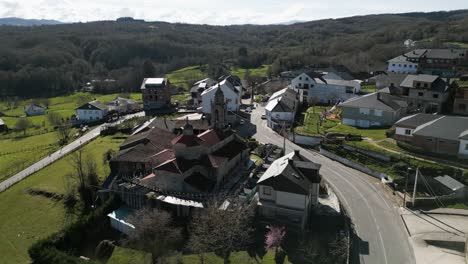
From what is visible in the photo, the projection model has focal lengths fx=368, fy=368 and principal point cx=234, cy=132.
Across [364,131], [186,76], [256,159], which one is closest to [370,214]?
[256,159]

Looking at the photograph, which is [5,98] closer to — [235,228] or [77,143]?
[77,143]

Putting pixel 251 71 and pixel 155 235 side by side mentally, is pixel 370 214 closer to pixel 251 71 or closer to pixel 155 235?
pixel 155 235

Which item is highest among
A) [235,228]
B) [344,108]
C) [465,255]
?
[344,108]

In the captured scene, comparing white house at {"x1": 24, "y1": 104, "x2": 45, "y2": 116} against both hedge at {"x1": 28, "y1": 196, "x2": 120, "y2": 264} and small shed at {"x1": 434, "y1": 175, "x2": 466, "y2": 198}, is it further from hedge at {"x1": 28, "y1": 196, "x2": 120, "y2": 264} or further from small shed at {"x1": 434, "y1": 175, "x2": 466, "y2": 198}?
small shed at {"x1": 434, "y1": 175, "x2": 466, "y2": 198}

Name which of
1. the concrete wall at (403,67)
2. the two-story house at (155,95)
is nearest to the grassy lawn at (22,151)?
the two-story house at (155,95)

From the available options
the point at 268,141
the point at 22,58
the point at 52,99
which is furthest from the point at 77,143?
the point at 22,58

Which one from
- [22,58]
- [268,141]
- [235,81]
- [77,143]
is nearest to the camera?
[268,141]

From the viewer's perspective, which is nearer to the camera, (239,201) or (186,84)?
(239,201)

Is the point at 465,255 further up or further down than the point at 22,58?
further down
